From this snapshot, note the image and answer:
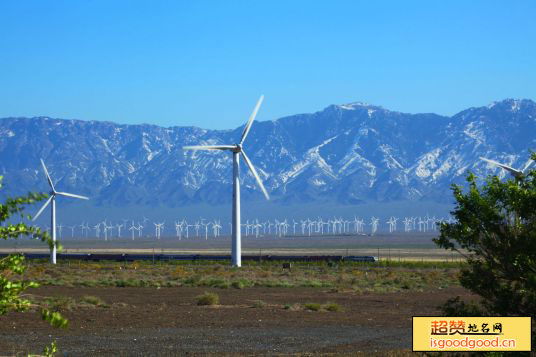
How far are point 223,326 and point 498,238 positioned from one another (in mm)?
20994

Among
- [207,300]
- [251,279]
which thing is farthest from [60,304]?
[251,279]

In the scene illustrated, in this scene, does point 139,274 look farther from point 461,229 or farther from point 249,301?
point 461,229

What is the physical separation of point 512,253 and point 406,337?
1537 centimetres

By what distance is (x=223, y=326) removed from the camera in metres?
39.9

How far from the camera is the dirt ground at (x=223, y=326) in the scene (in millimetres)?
31522

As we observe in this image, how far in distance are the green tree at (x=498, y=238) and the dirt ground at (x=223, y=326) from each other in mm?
9926

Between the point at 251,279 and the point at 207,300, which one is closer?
the point at 207,300

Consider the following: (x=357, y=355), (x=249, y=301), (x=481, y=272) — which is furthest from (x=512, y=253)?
(x=249, y=301)

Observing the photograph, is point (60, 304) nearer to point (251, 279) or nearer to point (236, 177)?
point (251, 279)

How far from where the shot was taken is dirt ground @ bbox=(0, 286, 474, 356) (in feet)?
103

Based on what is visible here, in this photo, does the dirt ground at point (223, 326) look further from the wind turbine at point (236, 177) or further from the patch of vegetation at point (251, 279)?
the wind turbine at point (236, 177)

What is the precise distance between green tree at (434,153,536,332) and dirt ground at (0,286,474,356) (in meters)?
9.93

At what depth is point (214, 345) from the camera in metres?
32.5

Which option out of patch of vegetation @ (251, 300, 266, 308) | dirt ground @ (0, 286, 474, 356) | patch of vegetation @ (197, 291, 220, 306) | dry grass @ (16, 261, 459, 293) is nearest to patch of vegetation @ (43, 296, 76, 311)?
dirt ground @ (0, 286, 474, 356)
